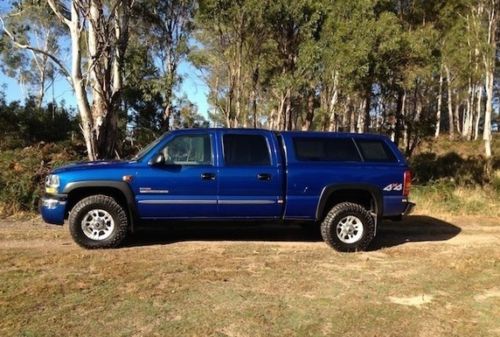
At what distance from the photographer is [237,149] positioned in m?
8.61

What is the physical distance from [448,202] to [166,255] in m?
A: 8.56

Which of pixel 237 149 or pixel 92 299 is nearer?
pixel 92 299

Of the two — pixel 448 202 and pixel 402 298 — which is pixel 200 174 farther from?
pixel 448 202

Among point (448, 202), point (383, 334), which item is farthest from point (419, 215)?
point (383, 334)

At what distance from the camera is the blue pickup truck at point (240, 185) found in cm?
819

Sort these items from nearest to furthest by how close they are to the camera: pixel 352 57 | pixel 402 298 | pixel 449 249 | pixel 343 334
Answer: pixel 343 334 → pixel 402 298 → pixel 449 249 → pixel 352 57

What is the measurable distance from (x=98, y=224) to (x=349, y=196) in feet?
12.7

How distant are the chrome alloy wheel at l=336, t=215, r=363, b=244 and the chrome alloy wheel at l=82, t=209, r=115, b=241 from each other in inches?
136

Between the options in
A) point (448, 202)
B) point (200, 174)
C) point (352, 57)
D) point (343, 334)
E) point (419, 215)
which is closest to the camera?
point (343, 334)

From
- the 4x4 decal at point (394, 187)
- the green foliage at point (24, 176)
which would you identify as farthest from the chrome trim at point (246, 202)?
the green foliage at point (24, 176)

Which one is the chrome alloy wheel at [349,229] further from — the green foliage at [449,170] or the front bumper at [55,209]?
the green foliage at [449,170]

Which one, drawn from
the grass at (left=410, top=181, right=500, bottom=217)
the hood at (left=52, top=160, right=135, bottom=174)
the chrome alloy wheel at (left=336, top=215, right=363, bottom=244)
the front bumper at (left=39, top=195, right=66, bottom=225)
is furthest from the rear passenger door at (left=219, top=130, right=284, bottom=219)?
the grass at (left=410, top=181, right=500, bottom=217)

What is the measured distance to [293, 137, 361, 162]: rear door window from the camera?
8703mm

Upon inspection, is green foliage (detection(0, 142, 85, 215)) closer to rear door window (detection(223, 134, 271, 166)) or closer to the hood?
the hood
